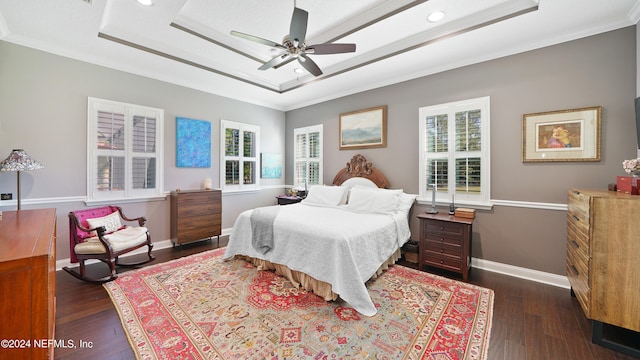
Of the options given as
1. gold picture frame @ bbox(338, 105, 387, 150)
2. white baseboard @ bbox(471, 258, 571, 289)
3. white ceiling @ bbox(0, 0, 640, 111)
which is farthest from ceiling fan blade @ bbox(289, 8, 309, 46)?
white baseboard @ bbox(471, 258, 571, 289)

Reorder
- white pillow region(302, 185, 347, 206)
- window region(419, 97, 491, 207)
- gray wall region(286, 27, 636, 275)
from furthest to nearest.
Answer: white pillow region(302, 185, 347, 206) < window region(419, 97, 491, 207) < gray wall region(286, 27, 636, 275)

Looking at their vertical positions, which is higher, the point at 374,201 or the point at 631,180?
the point at 631,180

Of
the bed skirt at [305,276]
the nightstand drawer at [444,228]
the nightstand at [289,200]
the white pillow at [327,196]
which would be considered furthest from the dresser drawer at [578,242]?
the nightstand at [289,200]

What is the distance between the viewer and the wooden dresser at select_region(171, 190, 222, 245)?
13.8 feet

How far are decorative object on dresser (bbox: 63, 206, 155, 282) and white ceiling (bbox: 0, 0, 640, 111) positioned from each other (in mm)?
2209

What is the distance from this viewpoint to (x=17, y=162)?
278 centimetres

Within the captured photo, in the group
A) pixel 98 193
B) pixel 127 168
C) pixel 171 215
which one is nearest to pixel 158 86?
pixel 127 168

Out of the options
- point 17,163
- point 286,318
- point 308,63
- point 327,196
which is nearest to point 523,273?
point 327,196

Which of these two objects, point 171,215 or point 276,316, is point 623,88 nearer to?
point 276,316

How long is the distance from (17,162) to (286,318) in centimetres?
348

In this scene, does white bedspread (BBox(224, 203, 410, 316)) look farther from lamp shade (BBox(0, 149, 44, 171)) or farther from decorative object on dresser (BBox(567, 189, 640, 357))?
lamp shade (BBox(0, 149, 44, 171))

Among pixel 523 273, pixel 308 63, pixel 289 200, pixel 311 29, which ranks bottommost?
pixel 523 273

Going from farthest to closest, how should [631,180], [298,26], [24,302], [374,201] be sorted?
[374,201] < [298,26] < [631,180] < [24,302]

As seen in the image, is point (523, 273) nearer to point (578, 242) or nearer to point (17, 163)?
point (578, 242)
